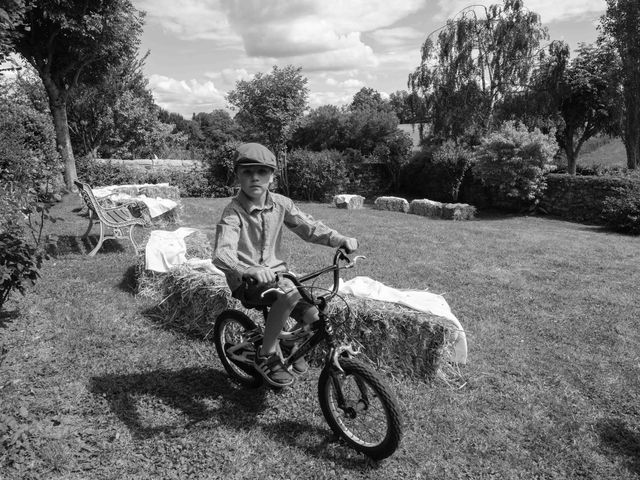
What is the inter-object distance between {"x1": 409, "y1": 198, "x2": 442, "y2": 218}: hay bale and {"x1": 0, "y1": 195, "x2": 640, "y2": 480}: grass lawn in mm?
8428

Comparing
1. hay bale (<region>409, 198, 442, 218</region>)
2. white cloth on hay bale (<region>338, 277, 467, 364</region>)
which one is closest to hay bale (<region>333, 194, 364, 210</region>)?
hay bale (<region>409, 198, 442, 218</region>)

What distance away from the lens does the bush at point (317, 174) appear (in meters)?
18.9

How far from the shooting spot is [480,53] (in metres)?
20.2

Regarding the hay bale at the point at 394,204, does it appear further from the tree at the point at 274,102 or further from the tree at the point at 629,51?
the tree at the point at 629,51

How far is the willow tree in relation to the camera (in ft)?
63.4

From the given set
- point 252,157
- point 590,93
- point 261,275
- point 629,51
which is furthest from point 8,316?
point 590,93

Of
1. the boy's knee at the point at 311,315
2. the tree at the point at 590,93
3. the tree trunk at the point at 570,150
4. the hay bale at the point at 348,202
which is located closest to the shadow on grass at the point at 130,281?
the boy's knee at the point at 311,315

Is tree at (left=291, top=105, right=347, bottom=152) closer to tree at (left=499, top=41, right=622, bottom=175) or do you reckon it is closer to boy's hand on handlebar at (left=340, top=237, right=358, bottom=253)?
tree at (left=499, top=41, right=622, bottom=175)

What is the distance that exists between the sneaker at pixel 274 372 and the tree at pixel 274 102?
1670 centimetres

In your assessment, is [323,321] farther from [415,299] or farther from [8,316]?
[8,316]

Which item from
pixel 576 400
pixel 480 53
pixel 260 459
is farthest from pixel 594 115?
pixel 260 459

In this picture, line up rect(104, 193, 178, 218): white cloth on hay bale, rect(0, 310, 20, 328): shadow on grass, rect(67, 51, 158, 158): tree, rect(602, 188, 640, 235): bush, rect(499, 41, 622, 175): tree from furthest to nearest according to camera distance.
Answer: rect(67, 51, 158, 158): tree < rect(499, 41, 622, 175): tree < rect(602, 188, 640, 235): bush < rect(104, 193, 178, 218): white cloth on hay bale < rect(0, 310, 20, 328): shadow on grass

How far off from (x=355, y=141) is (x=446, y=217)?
12.6m

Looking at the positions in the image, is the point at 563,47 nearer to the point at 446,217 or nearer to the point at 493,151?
the point at 493,151
